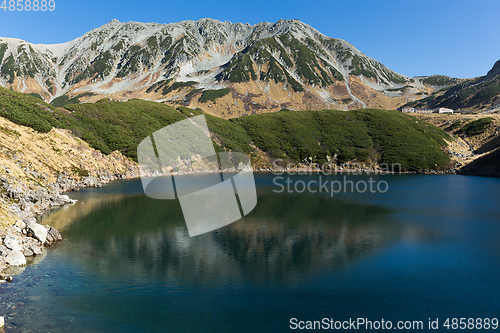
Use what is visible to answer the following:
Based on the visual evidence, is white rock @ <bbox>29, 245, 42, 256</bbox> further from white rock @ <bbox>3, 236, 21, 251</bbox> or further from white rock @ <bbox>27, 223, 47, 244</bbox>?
white rock @ <bbox>27, 223, 47, 244</bbox>

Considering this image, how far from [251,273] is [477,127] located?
148 m

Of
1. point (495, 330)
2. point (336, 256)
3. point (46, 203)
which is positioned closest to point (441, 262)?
point (336, 256)

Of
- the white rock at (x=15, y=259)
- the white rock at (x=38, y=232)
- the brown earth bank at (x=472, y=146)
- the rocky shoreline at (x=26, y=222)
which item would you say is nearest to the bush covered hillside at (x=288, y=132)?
the brown earth bank at (x=472, y=146)

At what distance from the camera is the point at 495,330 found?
1597 centimetres

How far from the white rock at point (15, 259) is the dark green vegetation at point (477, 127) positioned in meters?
154

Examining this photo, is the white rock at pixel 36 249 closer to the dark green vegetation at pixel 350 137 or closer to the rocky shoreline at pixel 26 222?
the rocky shoreline at pixel 26 222

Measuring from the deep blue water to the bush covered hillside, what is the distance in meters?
46.6

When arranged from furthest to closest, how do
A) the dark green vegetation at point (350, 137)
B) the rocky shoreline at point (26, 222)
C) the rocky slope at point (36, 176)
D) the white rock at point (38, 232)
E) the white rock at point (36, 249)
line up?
the dark green vegetation at point (350, 137) → the white rock at point (38, 232) → the rocky slope at point (36, 176) → the white rock at point (36, 249) → the rocky shoreline at point (26, 222)

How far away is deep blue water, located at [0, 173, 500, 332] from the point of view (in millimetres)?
16484

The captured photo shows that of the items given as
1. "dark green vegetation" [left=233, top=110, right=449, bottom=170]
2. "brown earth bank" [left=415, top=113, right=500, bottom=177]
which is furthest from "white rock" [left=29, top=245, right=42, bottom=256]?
"brown earth bank" [left=415, top=113, right=500, bottom=177]

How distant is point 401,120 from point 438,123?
31391mm

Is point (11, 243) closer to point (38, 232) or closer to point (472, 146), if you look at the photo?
point (38, 232)

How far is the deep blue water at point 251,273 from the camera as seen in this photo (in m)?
16.5

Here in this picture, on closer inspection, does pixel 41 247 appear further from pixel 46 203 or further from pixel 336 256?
pixel 336 256
